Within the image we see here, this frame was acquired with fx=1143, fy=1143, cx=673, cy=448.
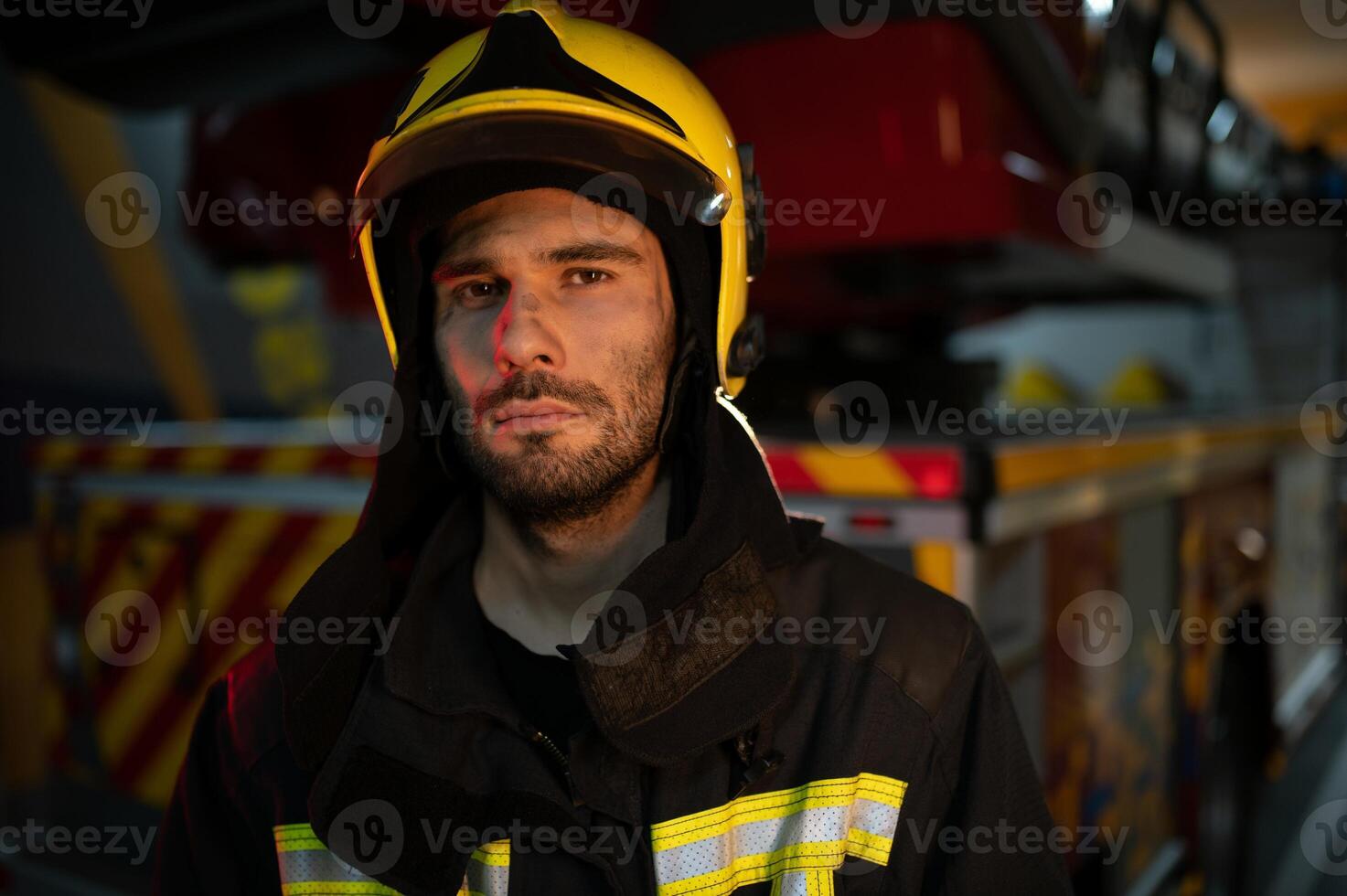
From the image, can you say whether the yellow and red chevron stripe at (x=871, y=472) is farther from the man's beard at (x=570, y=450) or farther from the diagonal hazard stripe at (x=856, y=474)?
the man's beard at (x=570, y=450)

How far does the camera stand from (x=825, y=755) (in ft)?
4.06

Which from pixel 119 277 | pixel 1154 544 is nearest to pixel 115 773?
pixel 119 277

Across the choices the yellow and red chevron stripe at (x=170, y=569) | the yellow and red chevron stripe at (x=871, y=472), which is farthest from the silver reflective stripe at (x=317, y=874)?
the yellow and red chevron stripe at (x=170, y=569)

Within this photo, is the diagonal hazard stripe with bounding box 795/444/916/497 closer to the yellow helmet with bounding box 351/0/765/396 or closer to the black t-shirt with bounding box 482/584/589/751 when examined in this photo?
the yellow helmet with bounding box 351/0/765/396

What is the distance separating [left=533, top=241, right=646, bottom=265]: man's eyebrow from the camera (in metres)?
1.34

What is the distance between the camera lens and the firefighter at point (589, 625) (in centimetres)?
121

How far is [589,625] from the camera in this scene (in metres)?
1.46

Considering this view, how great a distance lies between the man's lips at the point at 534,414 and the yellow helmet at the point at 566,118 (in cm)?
25

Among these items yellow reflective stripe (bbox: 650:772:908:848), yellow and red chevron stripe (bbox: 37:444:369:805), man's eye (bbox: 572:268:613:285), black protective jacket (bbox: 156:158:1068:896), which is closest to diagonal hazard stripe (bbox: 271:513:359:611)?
yellow and red chevron stripe (bbox: 37:444:369:805)

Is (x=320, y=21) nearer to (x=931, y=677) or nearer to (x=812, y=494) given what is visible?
(x=812, y=494)

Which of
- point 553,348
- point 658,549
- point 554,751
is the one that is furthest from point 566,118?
point 554,751

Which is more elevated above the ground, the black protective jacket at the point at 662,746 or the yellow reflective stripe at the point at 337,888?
the black protective jacket at the point at 662,746

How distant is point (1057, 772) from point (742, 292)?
1125 millimetres

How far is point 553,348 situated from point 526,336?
0.11 feet
